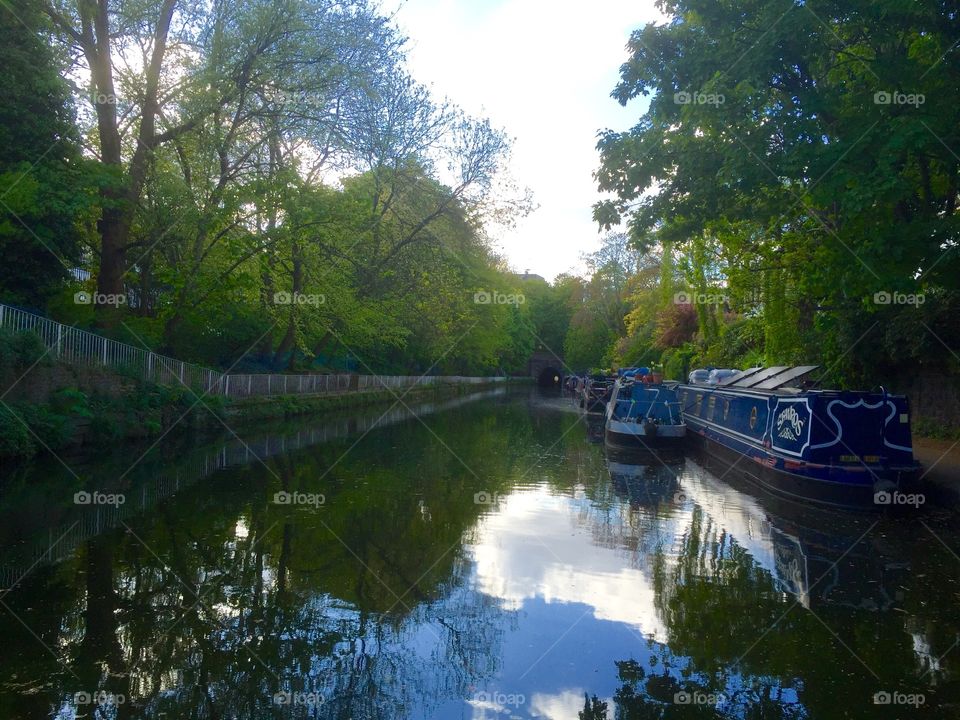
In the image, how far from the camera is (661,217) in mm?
15219

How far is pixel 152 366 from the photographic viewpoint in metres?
19.9

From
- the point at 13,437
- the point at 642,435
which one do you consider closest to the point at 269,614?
the point at 13,437

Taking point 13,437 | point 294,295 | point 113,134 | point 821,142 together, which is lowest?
point 13,437

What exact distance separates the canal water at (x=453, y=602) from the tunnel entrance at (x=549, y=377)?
8762 centimetres

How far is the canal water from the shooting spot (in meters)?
4.85

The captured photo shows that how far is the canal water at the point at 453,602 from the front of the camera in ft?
15.9

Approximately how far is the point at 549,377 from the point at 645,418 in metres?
84.1

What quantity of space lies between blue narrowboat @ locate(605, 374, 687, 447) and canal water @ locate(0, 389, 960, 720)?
762 centimetres

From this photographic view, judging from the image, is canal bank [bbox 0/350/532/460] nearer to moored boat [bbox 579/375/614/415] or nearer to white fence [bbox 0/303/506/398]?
white fence [bbox 0/303/506/398]

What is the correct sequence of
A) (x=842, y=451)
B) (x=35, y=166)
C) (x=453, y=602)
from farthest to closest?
(x=35, y=166)
(x=842, y=451)
(x=453, y=602)

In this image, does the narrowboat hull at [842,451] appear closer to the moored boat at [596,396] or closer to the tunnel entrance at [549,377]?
the moored boat at [596,396]

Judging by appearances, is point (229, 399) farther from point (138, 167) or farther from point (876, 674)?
point (876, 674)

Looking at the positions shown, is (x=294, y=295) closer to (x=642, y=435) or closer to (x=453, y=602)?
(x=642, y=435)

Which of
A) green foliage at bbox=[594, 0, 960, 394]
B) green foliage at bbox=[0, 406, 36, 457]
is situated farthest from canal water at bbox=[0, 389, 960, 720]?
green foliage at bbox=[594, 0, 960, 394]
